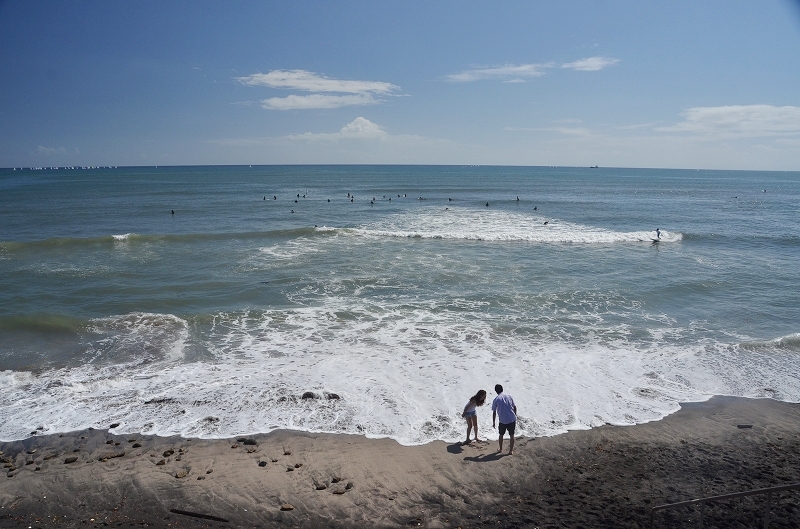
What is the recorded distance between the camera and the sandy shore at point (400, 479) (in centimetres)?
787

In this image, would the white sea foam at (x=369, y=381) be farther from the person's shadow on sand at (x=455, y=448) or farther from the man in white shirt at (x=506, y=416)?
the man in white shirt at (x=506, y=416)

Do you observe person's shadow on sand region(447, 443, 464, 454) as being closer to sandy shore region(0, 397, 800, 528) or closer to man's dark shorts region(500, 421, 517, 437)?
sandy shore region(0, 397, 800, 528)

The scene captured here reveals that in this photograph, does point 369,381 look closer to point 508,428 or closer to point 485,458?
point 485,458

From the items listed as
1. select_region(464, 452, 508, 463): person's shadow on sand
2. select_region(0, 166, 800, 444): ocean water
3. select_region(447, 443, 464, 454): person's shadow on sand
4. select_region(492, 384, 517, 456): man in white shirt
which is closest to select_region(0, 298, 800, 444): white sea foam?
select_region(0, 166, 800, 444): ocean water

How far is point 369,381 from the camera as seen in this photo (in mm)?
12883

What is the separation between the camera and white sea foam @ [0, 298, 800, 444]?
11.0 m

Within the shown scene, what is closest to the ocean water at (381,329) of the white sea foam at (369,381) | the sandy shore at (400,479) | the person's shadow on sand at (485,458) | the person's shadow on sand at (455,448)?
the white sea foam at (369,381)

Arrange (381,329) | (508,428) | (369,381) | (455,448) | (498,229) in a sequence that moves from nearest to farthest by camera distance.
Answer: (508,428) → (455,448) → (369,381) → (381,329) → (498,229)

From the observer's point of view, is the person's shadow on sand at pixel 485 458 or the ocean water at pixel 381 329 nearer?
the person's shadow on sand at pixel 485 458

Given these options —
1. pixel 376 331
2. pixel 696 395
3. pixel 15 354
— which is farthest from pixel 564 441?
pixel 15 354

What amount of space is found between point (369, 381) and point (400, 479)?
13.5 feet

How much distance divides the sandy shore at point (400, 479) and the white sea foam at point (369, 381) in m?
0.67

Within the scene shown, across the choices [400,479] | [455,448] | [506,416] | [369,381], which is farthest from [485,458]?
[369,381]

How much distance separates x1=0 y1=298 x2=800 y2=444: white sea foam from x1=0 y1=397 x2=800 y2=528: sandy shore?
0.67 metres
